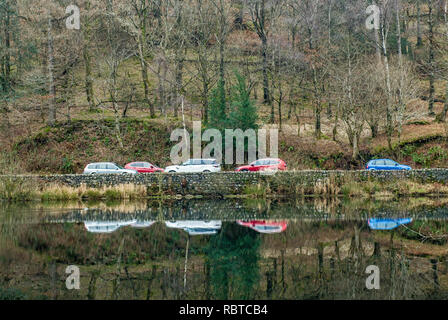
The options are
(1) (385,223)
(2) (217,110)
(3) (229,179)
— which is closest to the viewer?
(1) (385,223)

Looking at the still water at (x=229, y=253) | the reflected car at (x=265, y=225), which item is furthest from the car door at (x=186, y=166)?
the reflected car at (x=265, y=225)

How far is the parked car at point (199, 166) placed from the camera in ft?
103

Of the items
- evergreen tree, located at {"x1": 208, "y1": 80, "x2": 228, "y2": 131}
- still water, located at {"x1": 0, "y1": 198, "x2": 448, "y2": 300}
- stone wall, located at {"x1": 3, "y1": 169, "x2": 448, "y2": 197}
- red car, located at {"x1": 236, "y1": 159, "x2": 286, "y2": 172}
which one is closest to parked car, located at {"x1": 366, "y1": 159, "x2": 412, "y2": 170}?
stone wall, located at {"x1": 3, "y1": 169, "x2": 448, "y2": 197}

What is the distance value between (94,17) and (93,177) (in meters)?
18.2

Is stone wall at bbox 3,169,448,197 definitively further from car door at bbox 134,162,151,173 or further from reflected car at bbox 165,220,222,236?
reflected car at bbox 165,220,222,236

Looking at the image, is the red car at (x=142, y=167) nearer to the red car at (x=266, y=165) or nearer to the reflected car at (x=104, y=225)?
the red car at (x=266, y=165)

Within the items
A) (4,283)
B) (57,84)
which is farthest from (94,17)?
(4,283)

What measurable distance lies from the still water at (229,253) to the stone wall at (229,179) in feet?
17.9

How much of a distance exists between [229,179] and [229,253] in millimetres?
15012

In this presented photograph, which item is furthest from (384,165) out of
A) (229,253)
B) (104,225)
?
(229,253)

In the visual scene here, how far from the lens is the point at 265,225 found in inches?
A: 682

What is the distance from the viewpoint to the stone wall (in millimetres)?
27203

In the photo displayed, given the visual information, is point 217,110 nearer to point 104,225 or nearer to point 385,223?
point 104,225
